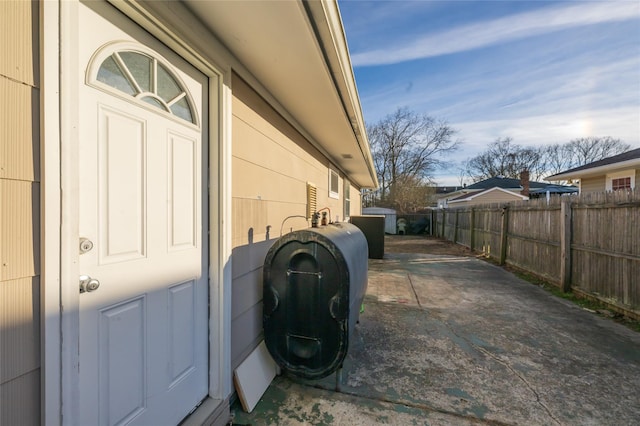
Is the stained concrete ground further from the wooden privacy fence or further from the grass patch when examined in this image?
the wooden privacy fence

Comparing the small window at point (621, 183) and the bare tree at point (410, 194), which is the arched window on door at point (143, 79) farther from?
the bare tree at point (410, 194)

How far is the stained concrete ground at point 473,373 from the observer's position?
211 cm

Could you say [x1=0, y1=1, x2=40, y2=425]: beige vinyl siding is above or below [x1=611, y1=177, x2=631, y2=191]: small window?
below

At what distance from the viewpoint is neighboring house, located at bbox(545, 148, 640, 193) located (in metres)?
8.45

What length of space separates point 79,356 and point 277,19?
6.37ft

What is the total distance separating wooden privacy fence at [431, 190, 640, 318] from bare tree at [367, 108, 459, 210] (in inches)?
732

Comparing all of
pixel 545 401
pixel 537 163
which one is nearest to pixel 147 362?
pixel 545 401

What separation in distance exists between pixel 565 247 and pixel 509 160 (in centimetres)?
3316

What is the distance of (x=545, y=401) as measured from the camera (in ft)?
7.45

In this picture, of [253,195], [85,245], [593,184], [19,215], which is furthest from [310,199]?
[593,184]

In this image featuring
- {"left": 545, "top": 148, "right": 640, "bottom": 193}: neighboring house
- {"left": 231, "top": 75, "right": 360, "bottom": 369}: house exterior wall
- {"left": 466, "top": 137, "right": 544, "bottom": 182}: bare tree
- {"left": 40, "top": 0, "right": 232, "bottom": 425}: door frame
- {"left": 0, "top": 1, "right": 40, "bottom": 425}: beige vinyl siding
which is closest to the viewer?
{"left": 0, "top": 1, "right": 40, "bottom": 425}: beige vinyl siding

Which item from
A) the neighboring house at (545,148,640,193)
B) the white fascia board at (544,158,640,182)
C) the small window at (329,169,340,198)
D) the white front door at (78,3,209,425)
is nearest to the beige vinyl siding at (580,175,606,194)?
the neighboring house at (545,148,640,193)

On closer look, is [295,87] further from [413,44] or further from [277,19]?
[413,44]

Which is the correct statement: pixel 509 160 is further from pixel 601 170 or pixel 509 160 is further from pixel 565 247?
pixel 565 247
